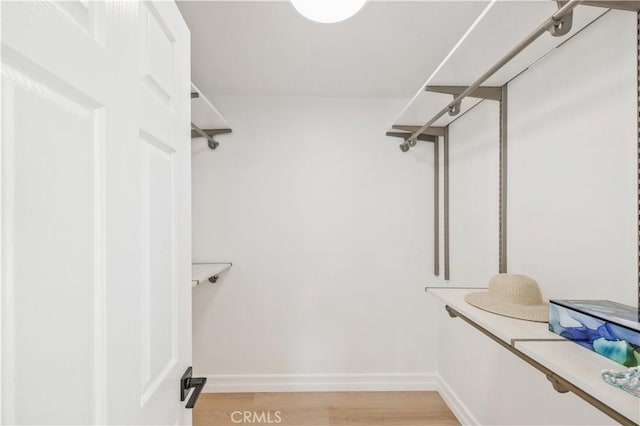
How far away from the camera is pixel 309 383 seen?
7.78 ft

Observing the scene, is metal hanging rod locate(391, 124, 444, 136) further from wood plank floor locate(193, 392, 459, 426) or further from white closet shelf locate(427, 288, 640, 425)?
wood plank floor locate(193, 392, 459, 426)

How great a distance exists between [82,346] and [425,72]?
84.8 inches

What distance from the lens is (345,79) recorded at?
6.93 ft

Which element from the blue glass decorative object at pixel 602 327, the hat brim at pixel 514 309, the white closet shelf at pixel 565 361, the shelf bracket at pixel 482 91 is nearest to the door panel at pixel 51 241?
the white closet shelf at pixel 565 361

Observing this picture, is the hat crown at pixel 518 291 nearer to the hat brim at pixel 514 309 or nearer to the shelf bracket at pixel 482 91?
the hat brim at pixel 514 309

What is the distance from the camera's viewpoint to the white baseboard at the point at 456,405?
1901mm

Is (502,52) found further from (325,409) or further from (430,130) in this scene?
(325,409)

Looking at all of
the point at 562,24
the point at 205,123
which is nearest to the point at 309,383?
the point at 205,123

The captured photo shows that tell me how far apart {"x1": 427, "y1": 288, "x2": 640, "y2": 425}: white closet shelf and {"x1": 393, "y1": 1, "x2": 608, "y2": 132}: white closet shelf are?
0.98 meters

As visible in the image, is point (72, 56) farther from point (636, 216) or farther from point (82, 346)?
point (636, 216)

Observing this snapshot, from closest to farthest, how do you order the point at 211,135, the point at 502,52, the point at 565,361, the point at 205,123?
the point at 565,361 → the point at 502,52 → the point at 205,123 → the point at 211,135

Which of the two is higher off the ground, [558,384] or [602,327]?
[602,327]

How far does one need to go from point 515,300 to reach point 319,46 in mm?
1498

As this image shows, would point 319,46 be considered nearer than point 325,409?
Yes
